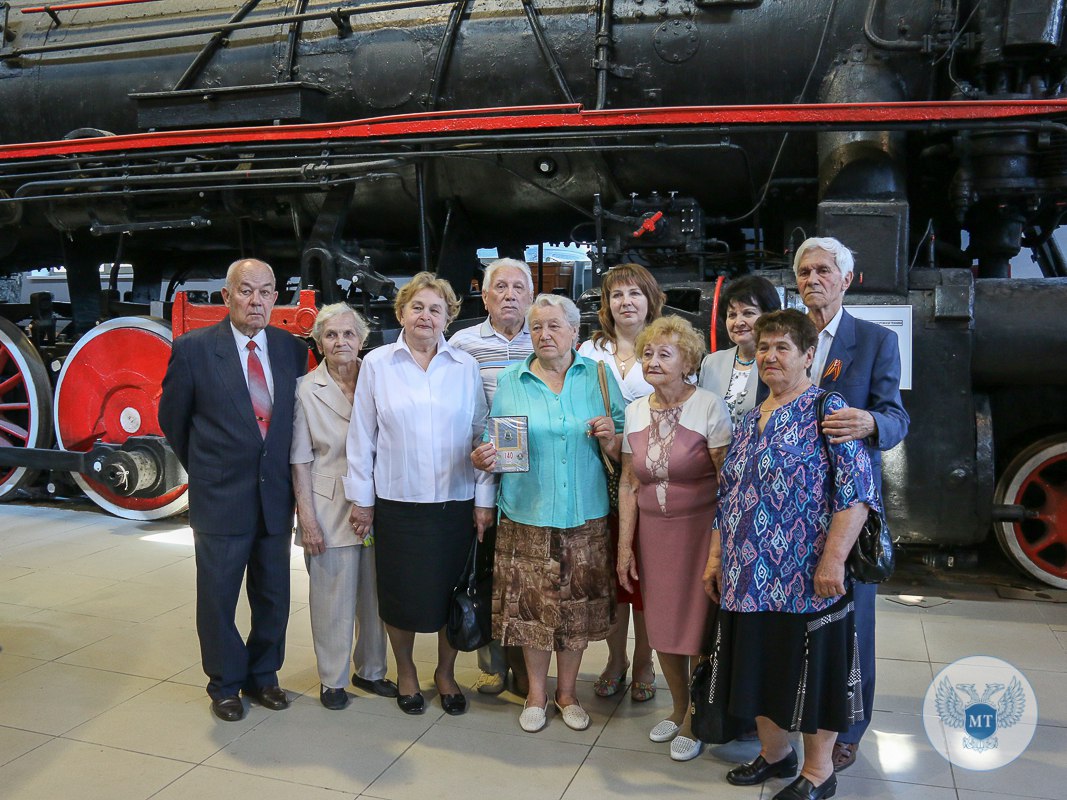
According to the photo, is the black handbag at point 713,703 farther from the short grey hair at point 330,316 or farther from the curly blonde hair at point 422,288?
the short grey hair at point 330,316

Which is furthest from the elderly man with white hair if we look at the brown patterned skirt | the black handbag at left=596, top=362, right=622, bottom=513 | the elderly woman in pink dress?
the elderly woman in pink dress

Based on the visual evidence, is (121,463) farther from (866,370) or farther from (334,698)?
(866,370)

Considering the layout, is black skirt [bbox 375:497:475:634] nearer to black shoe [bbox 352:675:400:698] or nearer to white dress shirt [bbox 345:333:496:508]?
white dress shirt [bbox 345:333:496:508]

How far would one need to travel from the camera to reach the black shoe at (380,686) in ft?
10.2

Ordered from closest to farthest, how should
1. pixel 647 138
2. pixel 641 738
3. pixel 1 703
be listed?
pixel 641 738, pixel 1 703, pixel 647 138

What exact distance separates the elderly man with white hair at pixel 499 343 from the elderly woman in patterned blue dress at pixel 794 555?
94 cm

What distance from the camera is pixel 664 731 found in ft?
9.07

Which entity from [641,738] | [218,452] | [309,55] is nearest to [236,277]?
[218,452]

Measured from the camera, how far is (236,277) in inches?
114

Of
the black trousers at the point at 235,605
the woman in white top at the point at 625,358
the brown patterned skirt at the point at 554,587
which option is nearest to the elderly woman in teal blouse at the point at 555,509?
the brown patterned skirt at the point at 554,587

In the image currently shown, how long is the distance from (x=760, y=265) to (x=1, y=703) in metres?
3.65

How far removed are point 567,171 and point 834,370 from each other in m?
2.46

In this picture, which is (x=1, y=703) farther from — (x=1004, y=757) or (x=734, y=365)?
(x=1004, y=757)

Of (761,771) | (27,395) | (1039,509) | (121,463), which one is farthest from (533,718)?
(27,395)
